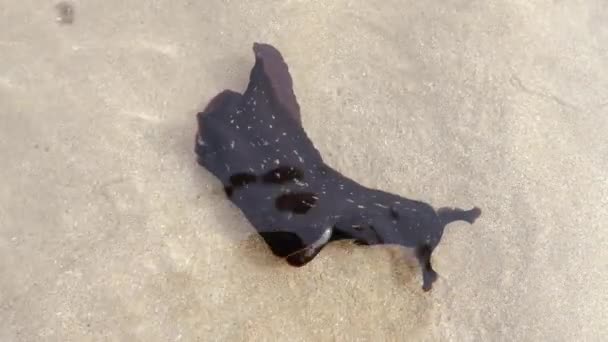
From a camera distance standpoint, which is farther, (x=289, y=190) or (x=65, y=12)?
(x=65, y=12)

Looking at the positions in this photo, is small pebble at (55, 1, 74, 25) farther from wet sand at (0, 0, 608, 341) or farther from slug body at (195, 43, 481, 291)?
slug body at (195, 43, 481, 291)

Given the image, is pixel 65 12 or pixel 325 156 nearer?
pixel 325 156

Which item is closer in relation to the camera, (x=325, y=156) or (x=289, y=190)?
(x=289, y=190)

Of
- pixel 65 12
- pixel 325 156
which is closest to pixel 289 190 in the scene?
pixel 325 156

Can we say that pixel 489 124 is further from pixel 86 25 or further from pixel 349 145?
pixel 86 25

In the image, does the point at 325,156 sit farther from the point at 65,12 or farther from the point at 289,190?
the point at 65,12

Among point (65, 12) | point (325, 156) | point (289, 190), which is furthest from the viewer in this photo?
point (65, 12)

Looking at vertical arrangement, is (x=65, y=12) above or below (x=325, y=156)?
above

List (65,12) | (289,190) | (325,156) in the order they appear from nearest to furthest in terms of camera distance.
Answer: (289,190) < (325,156) < (65,12)

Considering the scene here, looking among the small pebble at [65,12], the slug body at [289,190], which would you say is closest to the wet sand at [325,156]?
the small pebble at [65,12]

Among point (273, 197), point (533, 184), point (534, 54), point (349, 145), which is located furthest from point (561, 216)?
point (273, 197)
